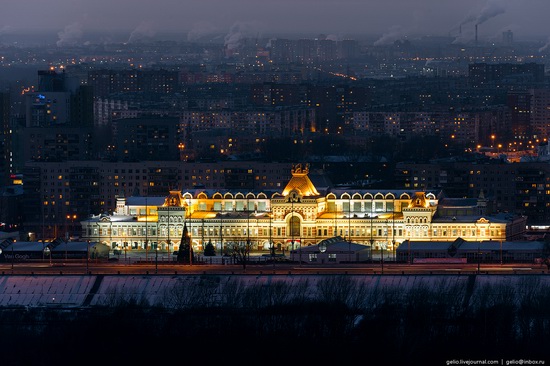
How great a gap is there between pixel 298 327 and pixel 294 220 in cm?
1561

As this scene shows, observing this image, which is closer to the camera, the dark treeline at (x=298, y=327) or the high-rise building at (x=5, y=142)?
the dark treeline at (x=298, y=327)

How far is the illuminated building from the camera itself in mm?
47219

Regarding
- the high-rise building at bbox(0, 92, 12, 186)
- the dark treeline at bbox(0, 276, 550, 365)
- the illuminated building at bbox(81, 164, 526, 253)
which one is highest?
the high-rise building at bbox(0, 92, 12, 186)

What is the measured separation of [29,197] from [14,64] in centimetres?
4961

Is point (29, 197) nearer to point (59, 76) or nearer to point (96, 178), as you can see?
point (96, 178)

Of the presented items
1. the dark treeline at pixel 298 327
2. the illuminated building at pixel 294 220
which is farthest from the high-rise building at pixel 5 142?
the dark treeline at pixel 298 327

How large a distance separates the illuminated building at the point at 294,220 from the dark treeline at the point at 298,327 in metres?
11.0

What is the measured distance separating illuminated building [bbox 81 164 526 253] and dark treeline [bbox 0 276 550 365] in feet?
36.1

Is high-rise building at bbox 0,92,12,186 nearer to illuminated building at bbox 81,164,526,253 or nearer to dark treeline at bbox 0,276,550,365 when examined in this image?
illuminated building at bbox 81,164,526,253

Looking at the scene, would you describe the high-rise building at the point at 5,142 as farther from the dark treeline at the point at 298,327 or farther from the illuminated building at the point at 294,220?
the dark treeline at the point at 298,327

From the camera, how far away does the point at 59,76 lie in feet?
225

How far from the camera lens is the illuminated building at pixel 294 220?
4722cm

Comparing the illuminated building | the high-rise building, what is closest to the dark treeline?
the illuminated building

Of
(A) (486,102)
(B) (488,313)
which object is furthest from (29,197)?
(A) (486,102)
